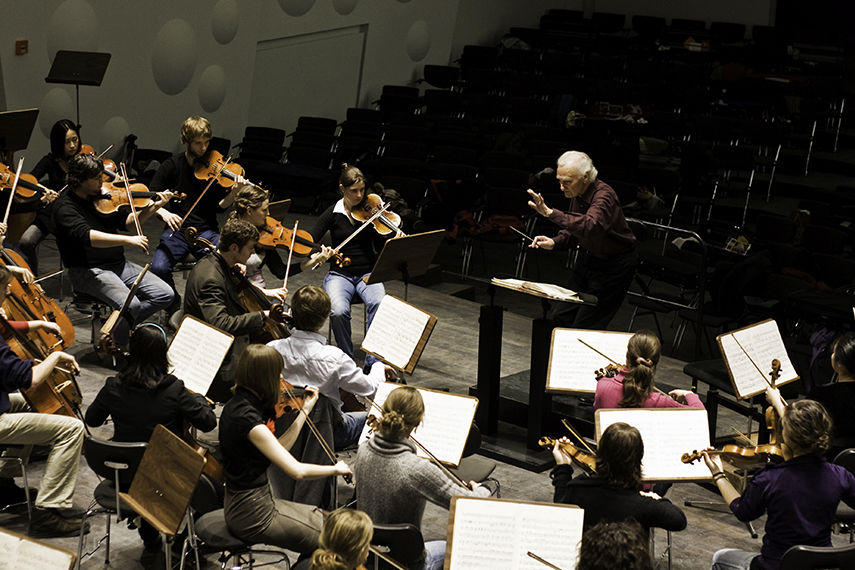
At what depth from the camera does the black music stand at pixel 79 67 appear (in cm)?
898

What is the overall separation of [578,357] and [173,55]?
7.70m

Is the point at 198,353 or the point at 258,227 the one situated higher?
A: the point at 258,227

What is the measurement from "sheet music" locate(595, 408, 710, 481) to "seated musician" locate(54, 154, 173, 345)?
3129 mm

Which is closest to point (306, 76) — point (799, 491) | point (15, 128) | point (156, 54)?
point (156, 54)

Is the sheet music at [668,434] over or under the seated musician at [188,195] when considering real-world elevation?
under

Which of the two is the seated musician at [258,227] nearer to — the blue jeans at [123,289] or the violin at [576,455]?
the blue jeans at [123,289]

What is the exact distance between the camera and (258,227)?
620 cm

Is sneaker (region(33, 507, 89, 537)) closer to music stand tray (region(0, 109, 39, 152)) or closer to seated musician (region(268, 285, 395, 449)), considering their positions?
seated musician (region(268, 285, 395, 449))

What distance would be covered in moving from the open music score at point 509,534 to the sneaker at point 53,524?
76.0 inches

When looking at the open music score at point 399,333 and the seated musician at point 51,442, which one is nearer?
the seated musician at point 51,442

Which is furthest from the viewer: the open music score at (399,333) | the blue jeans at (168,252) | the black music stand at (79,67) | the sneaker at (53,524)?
the black music stand at (79,67)

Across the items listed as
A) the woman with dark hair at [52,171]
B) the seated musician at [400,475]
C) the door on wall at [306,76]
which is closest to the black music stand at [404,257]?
the seated musician at [400,475]

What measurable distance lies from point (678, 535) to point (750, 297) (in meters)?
3.97

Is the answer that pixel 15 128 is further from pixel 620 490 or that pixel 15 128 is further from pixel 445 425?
pixel 620 490
